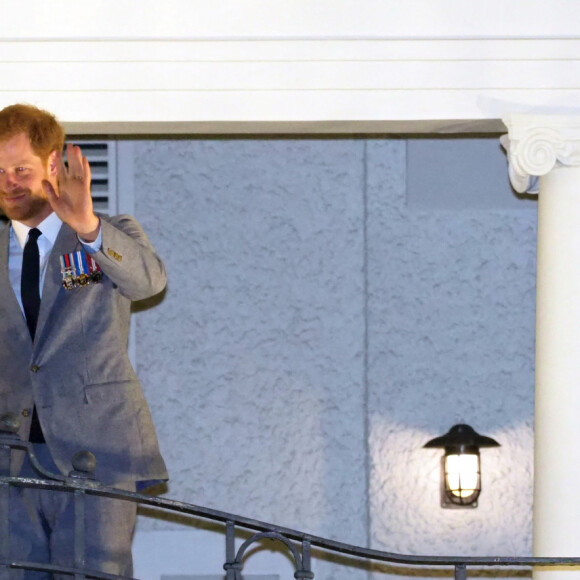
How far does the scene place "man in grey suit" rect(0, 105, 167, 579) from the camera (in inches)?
134

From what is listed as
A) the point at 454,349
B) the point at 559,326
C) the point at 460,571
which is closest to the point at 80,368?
the point at 460,571

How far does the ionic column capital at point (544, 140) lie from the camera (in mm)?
4059

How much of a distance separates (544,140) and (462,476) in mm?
1737

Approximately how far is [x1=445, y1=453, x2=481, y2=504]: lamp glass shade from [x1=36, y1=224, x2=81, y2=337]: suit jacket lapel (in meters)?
2.30

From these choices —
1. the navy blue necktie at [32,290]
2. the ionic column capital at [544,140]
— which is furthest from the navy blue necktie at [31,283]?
the ionic column capital at [544,140]

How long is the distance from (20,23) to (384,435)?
248 cm

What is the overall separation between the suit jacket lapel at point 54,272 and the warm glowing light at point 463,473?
231 cm

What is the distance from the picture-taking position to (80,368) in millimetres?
3494

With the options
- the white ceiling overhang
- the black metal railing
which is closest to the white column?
the white ceiling overhang

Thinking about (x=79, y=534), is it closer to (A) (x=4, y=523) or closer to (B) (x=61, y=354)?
(A) (x=4, y=523)

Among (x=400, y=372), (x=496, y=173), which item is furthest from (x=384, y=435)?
(x=496, y=173)

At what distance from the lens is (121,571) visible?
11.3 feet

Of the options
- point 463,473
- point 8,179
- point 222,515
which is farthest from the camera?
point 463,473

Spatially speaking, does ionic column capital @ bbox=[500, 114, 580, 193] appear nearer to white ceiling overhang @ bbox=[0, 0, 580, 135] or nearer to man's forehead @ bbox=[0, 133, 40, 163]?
white ceiling overhang @ bbox=[0, 0, 580, 135]
